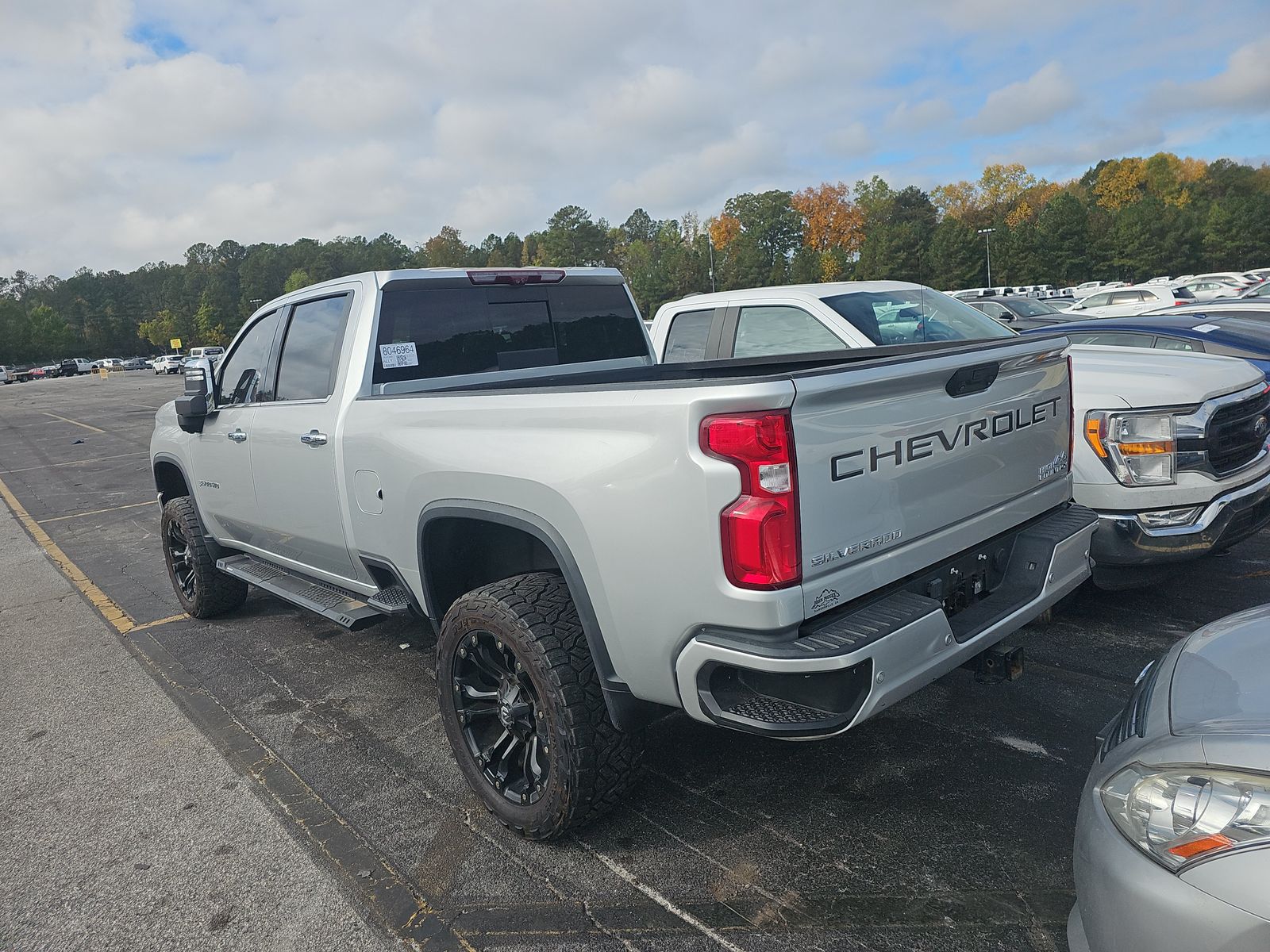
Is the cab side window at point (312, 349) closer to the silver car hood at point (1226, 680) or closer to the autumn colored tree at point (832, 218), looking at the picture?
the silver car hood at point (1226, 680)

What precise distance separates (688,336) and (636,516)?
4.47m

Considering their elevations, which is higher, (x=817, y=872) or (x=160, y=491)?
(x=160, y=491)

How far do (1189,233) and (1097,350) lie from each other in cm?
8492

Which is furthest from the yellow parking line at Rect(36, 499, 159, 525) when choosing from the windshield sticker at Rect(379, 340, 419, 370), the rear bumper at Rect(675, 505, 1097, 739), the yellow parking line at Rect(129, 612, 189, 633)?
the rear bumper at Rect(675, 505, 1097, 739)

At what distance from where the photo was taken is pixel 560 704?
267 centimetres

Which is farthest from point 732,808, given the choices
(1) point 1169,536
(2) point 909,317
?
(2) point 909,317

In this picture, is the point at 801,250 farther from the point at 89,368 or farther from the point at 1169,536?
the point at 1169,536

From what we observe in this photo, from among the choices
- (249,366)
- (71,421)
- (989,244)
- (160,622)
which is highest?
(249,366)

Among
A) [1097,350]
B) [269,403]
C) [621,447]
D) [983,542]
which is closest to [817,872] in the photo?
[983,542]

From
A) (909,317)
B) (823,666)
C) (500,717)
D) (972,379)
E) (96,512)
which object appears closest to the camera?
(823,666)

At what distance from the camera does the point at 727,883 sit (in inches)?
105

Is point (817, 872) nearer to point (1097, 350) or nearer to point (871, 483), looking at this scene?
point (871, 483)

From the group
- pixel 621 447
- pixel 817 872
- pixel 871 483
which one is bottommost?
pixel 817 872

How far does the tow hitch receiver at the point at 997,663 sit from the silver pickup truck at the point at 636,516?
12cm
